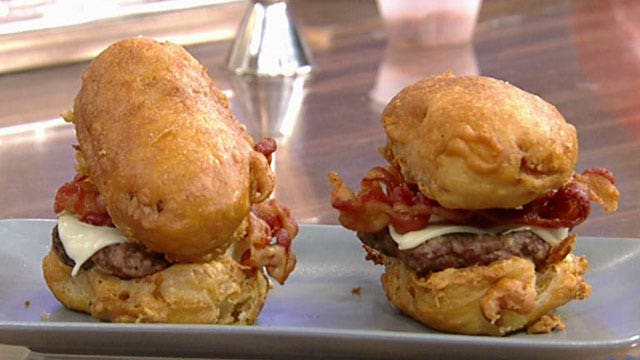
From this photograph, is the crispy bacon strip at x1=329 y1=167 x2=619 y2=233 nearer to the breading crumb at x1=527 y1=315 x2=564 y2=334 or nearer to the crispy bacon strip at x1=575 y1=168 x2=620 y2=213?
the crispy bacon strip at x1=575 y1=168 x2=620 y2=213

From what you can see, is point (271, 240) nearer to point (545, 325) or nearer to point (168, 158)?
point (168, 158)

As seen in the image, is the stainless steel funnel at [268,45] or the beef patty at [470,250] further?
the stainless steel funnel at [268,45]

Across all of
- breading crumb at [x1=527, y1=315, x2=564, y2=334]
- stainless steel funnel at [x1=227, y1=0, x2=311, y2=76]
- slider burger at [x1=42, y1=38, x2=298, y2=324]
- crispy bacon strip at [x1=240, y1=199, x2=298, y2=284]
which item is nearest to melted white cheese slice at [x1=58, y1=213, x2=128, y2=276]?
slider burger at [x1=42, y1=38, x2=298, y2=324]

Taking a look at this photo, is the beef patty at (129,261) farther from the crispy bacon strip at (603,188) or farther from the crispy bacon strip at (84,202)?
the crispy bacon strip at (603,188)

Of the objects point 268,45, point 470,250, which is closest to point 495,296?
point 470,250

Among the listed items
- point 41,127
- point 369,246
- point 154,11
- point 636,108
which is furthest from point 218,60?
point 369,246

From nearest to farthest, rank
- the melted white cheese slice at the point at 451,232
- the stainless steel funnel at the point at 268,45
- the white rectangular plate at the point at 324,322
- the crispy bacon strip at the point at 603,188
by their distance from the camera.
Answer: the white rectangular plate at the point at 324,322 < the melted white cheese slice at the point at 451,232 < the crispy bacon strip at the point at 603,188 < the stainless steel funnel at the point at 268,45

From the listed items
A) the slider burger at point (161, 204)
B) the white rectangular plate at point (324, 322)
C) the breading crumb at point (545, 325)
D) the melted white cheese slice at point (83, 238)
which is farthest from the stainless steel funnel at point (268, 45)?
the breading crumb at point (545, 325)
